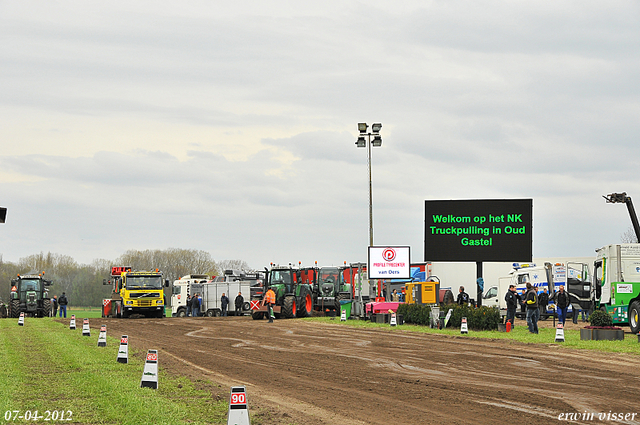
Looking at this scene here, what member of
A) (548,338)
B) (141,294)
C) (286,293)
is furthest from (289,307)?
(548,338)

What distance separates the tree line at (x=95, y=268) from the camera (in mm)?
96625

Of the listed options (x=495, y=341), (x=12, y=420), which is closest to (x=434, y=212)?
(x=495, y=341)

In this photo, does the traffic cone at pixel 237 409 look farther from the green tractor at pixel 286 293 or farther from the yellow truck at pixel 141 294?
the yellow truck at pixel 141 294

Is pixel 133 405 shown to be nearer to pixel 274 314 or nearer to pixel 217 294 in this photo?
pixel 274 314

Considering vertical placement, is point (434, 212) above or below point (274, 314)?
above

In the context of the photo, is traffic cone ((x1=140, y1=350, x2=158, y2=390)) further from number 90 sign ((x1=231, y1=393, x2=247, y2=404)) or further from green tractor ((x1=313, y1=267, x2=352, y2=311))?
green tractor ((x1=313, y1=267, x2=352, y2=311))

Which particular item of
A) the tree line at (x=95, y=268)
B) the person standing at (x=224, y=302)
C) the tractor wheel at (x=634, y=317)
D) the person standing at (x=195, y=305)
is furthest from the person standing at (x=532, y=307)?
the tree line at (x=95, y=268)

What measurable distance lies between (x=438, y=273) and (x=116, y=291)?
24546mm

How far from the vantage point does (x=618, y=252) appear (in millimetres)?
25438

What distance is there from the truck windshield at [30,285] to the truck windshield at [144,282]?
8.01m

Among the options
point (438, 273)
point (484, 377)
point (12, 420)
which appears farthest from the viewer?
point (438, 273)

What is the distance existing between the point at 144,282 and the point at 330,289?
11.6m

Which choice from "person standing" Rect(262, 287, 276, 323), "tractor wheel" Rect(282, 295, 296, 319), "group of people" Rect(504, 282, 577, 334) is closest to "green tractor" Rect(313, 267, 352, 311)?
"tractor wheel" Rect(282, 295, 296, 319)

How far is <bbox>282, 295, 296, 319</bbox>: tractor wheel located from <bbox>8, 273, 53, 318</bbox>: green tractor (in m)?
17.4
